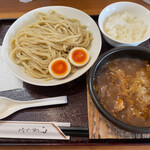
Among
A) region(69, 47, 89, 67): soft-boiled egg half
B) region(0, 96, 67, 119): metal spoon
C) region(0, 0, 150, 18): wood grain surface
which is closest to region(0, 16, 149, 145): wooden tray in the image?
region(0, 96, 67, 119): metal spoon

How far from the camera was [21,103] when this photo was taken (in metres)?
1.47

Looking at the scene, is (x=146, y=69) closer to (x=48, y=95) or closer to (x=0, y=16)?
(x=48, y=95)

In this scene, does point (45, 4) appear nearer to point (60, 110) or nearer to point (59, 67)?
point (59, 67)

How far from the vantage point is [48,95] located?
5.10 ft

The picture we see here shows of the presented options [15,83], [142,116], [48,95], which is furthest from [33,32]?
[142,116]

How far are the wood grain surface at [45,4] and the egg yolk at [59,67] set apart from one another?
1037 mm

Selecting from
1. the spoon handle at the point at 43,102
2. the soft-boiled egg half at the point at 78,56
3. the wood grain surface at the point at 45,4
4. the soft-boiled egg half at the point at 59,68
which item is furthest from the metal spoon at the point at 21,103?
the wood grain surface at the point at 45,4

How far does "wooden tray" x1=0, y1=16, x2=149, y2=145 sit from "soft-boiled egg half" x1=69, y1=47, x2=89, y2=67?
0.52 feet

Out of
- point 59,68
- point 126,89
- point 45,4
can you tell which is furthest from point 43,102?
point 45,4

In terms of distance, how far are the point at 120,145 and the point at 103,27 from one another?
4.22 feet

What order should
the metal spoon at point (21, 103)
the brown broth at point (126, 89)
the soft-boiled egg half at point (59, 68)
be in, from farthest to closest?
the soft-boiled egg half at point (59, 68) < the metal spoon at point (21, 103) < the brown broth at point (126, 89)

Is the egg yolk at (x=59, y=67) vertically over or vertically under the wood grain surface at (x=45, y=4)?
under

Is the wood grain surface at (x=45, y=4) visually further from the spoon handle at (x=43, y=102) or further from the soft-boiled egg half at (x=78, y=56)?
the spoon handle at (x=43, y=102)

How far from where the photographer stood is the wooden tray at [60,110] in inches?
52.2
